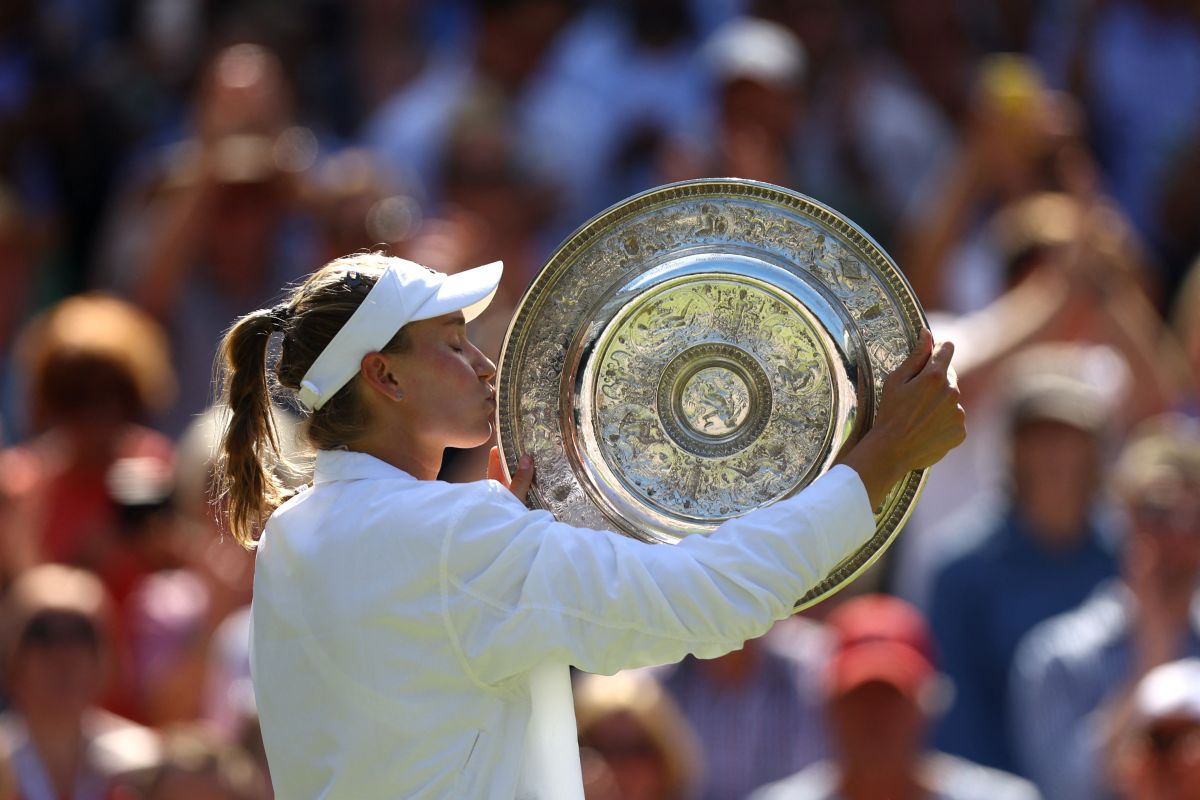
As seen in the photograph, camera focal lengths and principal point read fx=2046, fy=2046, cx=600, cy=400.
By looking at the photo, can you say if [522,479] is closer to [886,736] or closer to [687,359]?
[687,359]

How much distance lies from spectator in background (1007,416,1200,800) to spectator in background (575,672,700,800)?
1135 mm

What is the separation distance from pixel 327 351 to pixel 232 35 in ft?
20.2

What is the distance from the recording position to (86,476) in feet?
23.3

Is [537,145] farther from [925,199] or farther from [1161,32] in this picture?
[1161,32]

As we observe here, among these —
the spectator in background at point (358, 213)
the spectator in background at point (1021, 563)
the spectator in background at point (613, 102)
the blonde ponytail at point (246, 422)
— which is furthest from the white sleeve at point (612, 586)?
the spectator in background at point (613, 102)

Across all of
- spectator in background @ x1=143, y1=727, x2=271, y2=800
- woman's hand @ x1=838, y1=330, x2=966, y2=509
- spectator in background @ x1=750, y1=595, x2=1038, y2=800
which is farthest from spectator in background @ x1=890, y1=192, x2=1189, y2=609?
woman's hand @ x1=838, y1=330, x2=966, y2=509

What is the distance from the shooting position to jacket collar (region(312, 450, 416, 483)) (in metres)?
3.53

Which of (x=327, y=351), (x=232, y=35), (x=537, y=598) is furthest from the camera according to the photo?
(x=232, y=35)

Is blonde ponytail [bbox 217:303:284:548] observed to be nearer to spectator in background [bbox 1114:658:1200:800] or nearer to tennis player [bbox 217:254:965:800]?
tennis player [bbox 217:254:965:800]

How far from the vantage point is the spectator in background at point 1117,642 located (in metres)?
6.39

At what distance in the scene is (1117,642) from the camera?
6.48 metres

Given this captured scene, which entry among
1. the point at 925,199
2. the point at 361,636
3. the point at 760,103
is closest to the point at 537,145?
the point at 760,103

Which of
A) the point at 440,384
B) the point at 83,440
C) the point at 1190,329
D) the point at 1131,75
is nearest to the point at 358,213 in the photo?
the point at 83,440

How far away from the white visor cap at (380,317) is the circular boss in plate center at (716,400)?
1.60ft
